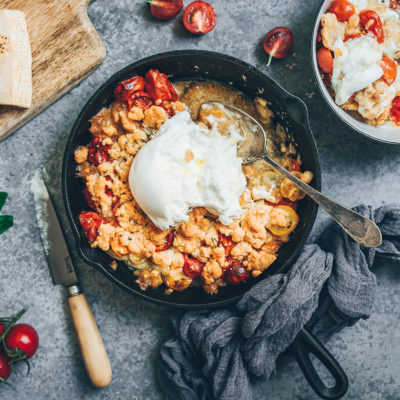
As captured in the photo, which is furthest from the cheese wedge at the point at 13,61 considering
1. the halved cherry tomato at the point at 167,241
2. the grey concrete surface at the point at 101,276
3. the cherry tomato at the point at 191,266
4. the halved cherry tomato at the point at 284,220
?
the halved cherry tomato at the point at 284,220

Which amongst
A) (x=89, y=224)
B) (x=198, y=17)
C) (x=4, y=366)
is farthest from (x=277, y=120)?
(x=4, y=366)

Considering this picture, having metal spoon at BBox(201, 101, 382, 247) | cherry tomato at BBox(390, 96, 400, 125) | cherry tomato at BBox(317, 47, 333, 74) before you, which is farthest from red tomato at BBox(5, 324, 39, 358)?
cherry tomato at BBox(390, 96, 400, 125)

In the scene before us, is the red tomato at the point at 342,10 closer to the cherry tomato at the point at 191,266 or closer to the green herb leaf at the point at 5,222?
the cherry tomato at the point at 191,266

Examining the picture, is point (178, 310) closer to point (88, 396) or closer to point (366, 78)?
point (88, 396)

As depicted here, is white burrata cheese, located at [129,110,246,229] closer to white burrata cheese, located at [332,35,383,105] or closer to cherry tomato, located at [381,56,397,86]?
white burrata cheese, located at [332,35,383,105]

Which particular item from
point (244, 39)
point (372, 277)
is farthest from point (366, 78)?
point (372, 277)

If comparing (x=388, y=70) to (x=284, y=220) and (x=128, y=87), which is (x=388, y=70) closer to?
(x=284, y=220)
